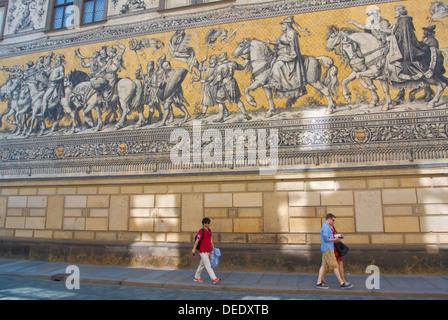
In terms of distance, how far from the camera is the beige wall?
8766 mm

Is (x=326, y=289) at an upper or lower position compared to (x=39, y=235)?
lower

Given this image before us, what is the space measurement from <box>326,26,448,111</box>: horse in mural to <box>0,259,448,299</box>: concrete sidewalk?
4710 millimetres

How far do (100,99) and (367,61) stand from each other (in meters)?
9.07

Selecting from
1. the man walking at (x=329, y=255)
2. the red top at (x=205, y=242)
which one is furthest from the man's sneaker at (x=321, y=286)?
the red top at (x=205, y=242)

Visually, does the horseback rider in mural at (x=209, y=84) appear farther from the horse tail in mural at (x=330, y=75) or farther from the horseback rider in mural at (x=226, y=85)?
the horse tail in mural at (x=330, y=75)

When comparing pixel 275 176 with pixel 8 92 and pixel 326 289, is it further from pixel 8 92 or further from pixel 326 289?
pixel 8 92

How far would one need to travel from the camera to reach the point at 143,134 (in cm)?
1116

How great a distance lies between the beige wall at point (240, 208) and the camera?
345 inches

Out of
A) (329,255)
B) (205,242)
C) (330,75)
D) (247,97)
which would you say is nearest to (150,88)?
(247,97)

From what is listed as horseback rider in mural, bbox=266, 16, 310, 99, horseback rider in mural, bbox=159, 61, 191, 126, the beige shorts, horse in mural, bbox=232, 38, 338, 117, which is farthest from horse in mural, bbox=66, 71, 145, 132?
the beige shorts

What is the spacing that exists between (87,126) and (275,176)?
7.04 m

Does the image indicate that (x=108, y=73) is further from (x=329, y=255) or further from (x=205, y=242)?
(x=329, y=255)

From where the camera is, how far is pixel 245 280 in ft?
27.0
